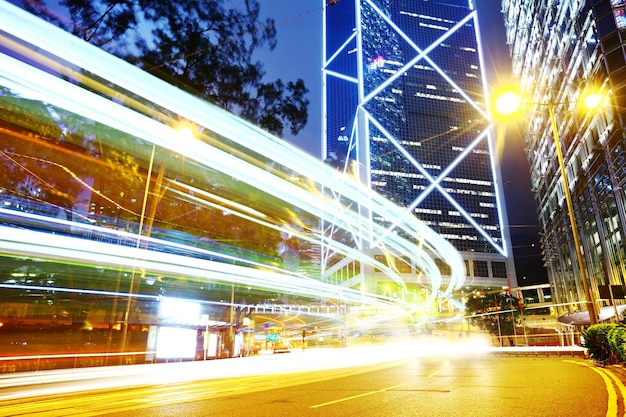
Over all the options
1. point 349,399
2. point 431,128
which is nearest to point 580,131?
point 349,399

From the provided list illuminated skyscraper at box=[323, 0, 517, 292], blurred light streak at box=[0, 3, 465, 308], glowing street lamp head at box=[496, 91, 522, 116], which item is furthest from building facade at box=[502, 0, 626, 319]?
illuminated skyscraper at box=[323, 0, 517, 292]

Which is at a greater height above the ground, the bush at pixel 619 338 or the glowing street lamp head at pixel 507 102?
the glowing street lamp head at pixel 507 102

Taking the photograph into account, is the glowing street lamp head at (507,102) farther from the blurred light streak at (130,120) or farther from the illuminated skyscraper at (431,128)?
the illuminated skyscraper at (431,128)

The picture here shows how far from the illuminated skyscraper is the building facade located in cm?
5346

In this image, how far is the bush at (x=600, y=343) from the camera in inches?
547

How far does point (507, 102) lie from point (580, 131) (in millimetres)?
33919

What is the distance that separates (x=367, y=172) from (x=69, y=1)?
113 metres

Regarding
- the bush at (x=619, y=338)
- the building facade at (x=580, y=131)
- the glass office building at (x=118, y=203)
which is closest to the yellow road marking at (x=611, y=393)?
the bush at (x=619, y=338)

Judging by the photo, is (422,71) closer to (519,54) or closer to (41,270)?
(519,54)

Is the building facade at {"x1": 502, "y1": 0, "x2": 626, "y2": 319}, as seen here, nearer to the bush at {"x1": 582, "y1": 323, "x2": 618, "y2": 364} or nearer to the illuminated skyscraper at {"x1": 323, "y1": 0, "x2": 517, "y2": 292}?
the bush at {"x1": 582, "y1": 323, "x2": 618, "y2": 364}

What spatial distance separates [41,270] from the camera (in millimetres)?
18391

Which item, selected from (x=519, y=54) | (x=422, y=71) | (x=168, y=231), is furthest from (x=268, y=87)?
(x=422, y=71)

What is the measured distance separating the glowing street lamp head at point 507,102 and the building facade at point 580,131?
94.9 inches

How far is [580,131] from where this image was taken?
141ft
